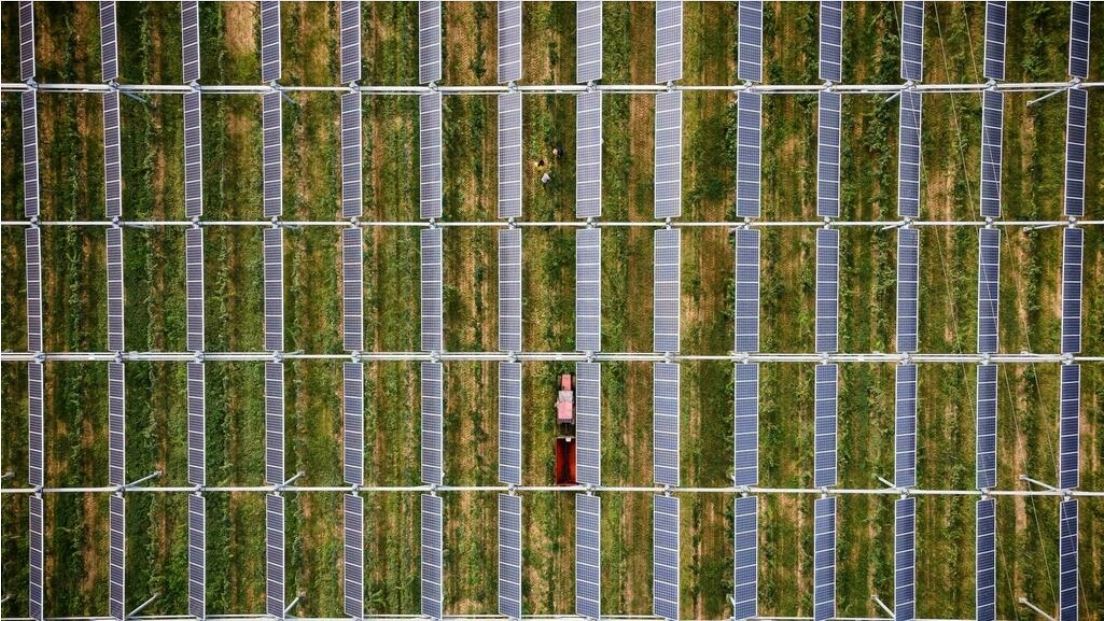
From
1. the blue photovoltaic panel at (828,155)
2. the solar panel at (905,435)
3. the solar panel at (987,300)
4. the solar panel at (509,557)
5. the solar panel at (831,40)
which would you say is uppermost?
the solar panel at (831,40)

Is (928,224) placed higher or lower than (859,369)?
higher

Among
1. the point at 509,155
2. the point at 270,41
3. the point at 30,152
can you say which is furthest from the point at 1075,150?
the point at 30,152

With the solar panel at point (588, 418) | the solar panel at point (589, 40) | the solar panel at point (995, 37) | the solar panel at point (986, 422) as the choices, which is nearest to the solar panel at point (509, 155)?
the solar panel at point (589, 40)

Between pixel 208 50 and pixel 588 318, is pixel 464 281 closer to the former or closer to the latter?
pixel 588 318

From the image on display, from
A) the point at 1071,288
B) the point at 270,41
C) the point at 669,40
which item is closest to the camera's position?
the point at 669,40

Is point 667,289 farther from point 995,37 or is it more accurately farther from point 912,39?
point 995,37

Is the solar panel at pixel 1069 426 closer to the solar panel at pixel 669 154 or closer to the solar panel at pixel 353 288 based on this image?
the solar panel at pixel 669 154

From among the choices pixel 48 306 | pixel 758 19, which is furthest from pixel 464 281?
pixel 48 306
